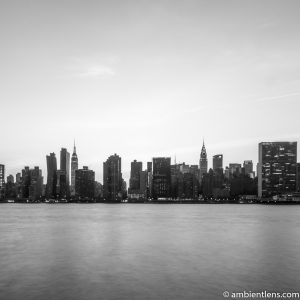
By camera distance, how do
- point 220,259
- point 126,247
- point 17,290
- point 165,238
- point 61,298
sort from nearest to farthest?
point 61,298 < point 17,290 < point 220,259 < point 126,247 < point 165,238

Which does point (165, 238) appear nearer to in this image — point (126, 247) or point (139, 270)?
point (126, 247)

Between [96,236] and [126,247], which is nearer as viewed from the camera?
[126,247]

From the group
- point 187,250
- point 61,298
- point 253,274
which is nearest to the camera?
point 61,298

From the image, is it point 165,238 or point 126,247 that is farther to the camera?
point 165,238

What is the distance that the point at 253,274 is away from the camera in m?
35.7

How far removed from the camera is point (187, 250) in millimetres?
51219

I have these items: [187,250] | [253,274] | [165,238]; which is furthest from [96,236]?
[253,274]

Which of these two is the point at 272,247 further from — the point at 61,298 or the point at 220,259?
the point at 61,298

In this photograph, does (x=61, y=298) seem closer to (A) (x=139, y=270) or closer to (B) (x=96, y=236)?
(A) (x=139, y=270)

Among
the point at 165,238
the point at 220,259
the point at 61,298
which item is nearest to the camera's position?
the point at 61,298

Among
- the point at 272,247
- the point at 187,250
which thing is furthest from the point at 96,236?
the point at 272,247

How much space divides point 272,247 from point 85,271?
28.5 metres

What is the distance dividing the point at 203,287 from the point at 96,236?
4070cm

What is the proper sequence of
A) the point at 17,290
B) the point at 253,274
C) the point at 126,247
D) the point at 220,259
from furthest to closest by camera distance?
the point at 126,247 < the point at 220,259 < the point at 253,274 < the point at 17,290
